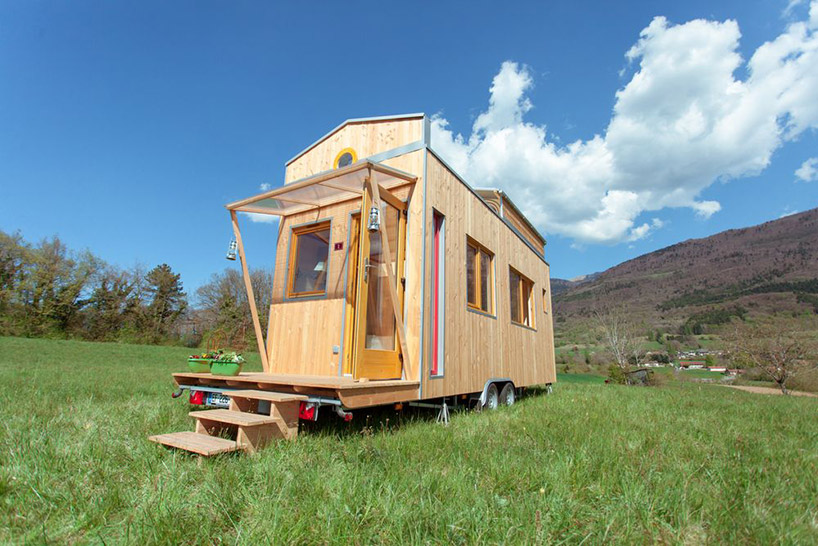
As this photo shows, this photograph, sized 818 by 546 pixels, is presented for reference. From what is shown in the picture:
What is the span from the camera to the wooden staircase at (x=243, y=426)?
261cm

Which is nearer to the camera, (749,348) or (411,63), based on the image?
(411,63)

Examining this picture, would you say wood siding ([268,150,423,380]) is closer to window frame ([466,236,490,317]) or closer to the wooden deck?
the wooden deck

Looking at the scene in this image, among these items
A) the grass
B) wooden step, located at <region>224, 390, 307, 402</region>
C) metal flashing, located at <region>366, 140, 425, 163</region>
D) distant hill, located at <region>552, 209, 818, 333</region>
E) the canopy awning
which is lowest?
the grass

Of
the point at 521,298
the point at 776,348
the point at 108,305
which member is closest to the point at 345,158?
the point at 521,298

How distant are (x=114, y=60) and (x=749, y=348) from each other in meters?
26.2

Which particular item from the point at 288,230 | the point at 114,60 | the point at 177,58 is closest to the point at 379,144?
the point at 288,230

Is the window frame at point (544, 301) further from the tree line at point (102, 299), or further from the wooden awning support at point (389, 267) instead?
the tree line at point (102, 299)

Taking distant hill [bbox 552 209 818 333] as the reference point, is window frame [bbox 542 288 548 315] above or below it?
below

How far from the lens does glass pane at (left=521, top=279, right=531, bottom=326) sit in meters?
8.12

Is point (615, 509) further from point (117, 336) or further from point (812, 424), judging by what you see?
point (117, 336)

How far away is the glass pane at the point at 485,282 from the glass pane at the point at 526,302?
7.25ft

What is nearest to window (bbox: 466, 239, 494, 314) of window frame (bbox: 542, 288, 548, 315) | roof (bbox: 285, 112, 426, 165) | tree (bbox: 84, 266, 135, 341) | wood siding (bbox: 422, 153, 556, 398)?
wood siding (bbox: 422, 153, 556, 398)

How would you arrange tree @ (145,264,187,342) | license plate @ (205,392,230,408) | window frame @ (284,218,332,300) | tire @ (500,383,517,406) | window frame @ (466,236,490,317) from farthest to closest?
tree @ (145,264,187,342) < tire @ (500,383,517,406) < window frame @ (466,236,490,317) < window frame @ (284,218,332,300) < license plate @ (205,392,230,408)

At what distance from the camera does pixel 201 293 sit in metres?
27.8
